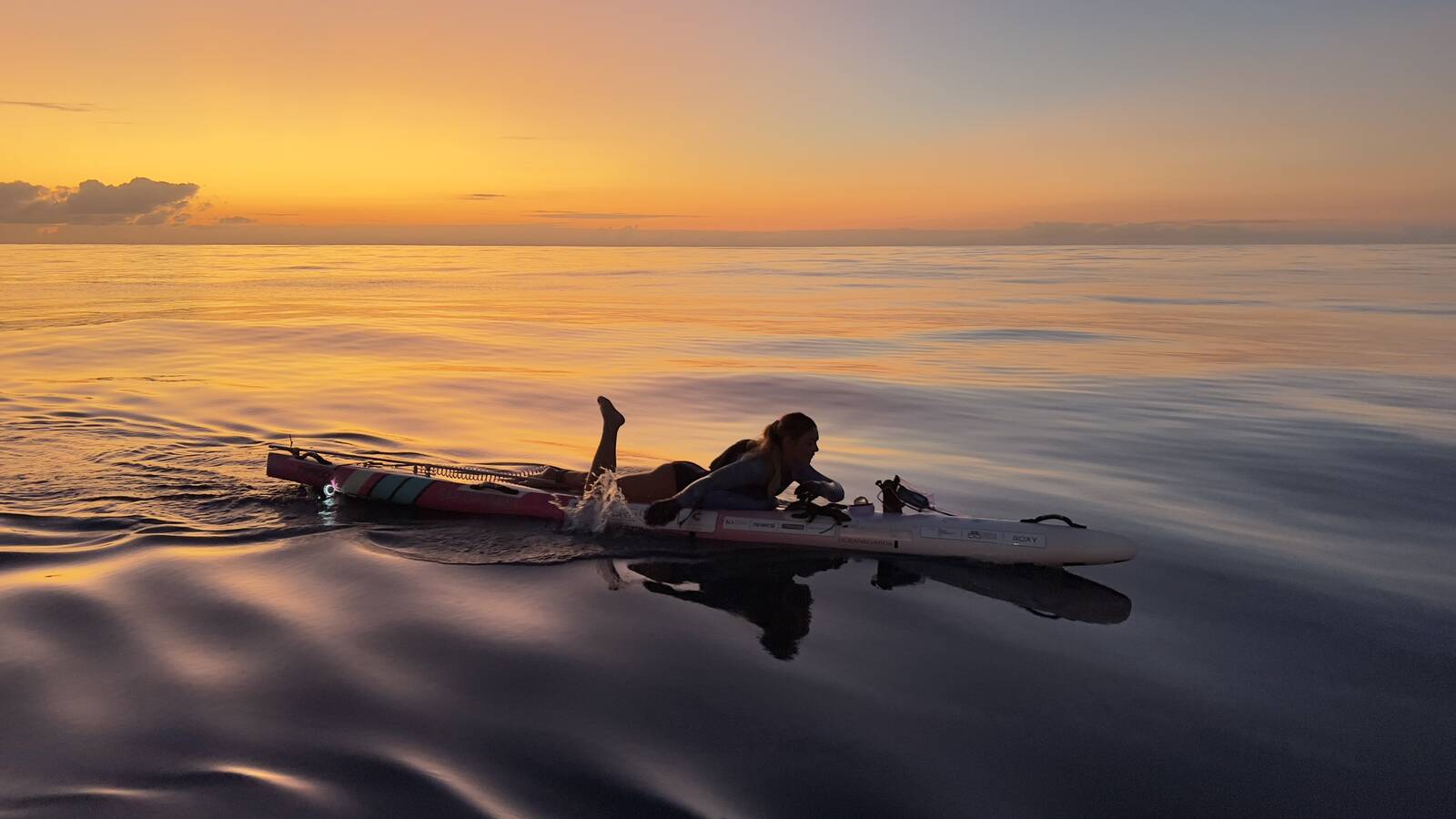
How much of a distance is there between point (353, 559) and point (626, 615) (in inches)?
130

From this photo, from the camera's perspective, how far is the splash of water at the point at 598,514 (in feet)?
35.1

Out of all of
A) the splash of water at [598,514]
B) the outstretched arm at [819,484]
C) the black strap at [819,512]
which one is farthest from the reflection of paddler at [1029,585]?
the splash of water at [598,514]

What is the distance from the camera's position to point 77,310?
4084cm

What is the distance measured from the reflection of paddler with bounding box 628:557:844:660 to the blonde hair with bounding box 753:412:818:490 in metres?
0.98

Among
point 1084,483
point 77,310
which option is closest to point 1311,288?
point 1084,483

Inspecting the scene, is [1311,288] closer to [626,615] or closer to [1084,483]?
A: [1084,483]

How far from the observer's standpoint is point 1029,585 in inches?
365

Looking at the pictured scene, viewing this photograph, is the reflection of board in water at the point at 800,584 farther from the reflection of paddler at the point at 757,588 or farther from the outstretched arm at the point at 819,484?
the outstretched arm at the point at 819,484

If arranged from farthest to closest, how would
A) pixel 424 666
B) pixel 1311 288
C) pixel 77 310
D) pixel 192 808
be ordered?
pixel 1311 288, pixel 77 310, pixel 424 666, pixel 192 808

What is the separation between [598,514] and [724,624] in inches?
122

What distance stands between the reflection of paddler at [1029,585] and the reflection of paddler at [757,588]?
2.45 feet

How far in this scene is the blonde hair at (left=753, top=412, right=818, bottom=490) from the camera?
974 centimetres

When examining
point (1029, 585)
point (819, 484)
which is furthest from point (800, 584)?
point (1029, 585)

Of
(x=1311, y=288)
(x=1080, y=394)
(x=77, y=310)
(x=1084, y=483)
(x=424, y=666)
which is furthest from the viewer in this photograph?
(x=1311, y=288)
